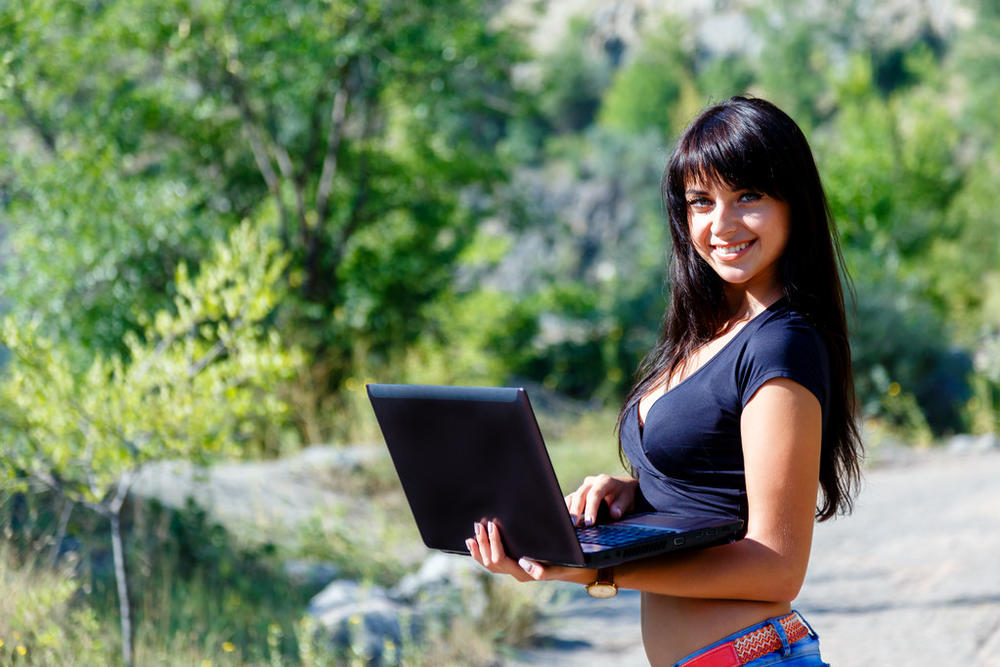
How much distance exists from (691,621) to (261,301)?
2356 millimetres

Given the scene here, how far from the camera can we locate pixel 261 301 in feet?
11.9

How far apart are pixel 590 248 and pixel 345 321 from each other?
28.5 m

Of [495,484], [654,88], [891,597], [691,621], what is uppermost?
[654,88]

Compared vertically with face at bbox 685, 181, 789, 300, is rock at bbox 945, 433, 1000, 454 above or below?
below

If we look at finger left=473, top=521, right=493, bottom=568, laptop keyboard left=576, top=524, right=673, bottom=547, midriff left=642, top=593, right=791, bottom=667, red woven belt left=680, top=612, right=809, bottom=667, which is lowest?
red woven belt left=680, top=612, right=809, bottom=667

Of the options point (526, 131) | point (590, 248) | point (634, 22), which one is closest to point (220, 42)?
point (590, 248)

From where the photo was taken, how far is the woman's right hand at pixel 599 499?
177 cm

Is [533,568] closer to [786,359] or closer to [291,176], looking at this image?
[786,359]

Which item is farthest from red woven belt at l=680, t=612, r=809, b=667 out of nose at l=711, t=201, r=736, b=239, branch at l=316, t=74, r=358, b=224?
branch at l=316, t=74, r=358, b=224

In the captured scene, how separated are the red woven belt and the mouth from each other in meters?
0.58

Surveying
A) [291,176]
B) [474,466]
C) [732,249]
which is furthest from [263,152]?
[474,466]

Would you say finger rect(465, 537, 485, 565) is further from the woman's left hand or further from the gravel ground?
the gravel ground

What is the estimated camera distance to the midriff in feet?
5.31

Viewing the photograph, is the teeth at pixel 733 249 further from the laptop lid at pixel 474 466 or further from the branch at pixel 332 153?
the branch at pixel 332 153
